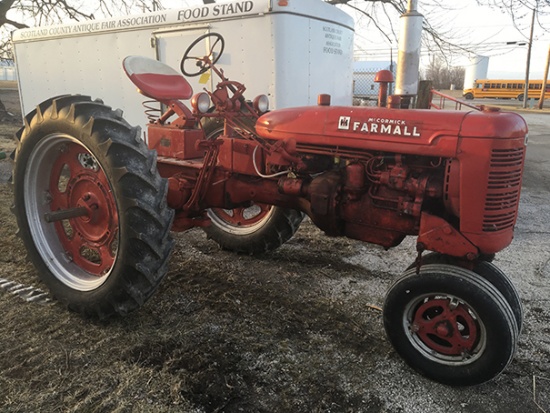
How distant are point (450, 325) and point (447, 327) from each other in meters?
0.02

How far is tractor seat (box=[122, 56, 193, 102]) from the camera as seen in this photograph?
3.50 meters

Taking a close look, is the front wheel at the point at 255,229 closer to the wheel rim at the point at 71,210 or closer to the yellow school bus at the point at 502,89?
the wheel rim at the point at 71,210

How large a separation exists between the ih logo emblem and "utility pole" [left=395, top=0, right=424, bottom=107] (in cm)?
308

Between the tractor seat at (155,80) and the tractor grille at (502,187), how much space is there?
2390mm

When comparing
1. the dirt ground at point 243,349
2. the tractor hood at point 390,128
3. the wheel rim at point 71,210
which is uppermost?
the tractor hood at point 390,128

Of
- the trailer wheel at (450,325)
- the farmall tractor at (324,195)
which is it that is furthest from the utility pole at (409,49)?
the trailer wheel at (450,325)

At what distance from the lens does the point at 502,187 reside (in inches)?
92.8

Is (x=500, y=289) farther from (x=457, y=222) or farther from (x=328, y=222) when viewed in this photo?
(x=328, y=222)

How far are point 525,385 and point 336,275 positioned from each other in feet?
5.34

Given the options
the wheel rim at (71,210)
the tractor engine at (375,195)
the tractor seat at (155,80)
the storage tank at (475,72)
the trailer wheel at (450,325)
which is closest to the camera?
the trailer wheel at (450,325)

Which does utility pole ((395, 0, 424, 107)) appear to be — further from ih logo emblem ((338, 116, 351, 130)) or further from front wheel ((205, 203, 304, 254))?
ih logo emblem ((338, 116, 351, 130))

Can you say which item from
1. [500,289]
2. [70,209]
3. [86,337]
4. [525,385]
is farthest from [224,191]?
[525,385]

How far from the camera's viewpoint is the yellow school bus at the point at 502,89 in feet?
131

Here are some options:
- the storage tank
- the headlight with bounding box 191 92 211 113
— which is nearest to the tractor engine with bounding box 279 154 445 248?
the headlight with bounding box 191 92 211 113
